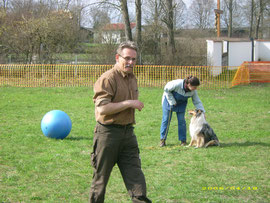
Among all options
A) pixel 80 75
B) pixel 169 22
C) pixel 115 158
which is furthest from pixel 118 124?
pixel 169 22

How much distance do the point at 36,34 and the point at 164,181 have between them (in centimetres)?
1907

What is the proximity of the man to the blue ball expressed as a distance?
4.45 m

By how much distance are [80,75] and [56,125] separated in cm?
1137

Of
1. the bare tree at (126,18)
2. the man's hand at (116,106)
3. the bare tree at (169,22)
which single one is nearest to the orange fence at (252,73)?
the bare tree at (169,22)

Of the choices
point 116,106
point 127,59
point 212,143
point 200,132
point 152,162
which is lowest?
point 152,162

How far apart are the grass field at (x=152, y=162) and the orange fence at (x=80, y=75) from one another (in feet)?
20.6

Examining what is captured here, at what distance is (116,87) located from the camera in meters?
3.68

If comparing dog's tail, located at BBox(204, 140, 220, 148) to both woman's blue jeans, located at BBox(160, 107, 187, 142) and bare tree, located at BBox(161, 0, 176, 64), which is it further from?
bare tree, located at BBox(161, 0, 176, 64)

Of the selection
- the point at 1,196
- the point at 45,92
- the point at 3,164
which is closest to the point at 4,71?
the point at 45,92

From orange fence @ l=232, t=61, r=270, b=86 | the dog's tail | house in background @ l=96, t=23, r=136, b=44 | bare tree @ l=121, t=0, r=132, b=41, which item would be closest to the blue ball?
the dog's tail

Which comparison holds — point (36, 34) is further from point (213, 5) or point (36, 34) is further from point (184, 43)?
point (213, 5)

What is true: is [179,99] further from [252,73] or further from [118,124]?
[252,73]

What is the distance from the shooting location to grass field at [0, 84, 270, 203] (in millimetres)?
5105

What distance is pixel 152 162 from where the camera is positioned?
6660 millimetres
